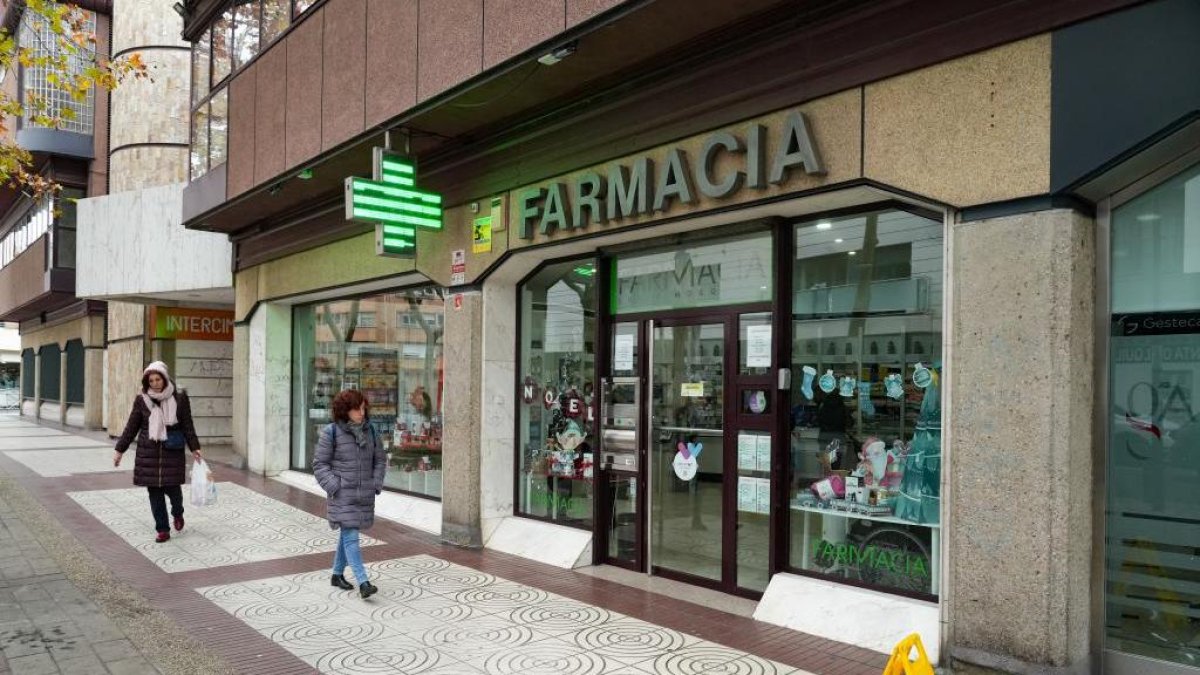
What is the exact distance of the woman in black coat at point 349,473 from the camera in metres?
6.38

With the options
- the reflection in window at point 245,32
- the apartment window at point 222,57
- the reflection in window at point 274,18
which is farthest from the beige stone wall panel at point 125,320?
the reflection in window at point 274,18

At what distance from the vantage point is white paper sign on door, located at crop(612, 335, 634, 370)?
7480 mm

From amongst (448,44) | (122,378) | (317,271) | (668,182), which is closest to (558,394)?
(668,182)

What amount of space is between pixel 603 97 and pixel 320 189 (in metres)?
5.49

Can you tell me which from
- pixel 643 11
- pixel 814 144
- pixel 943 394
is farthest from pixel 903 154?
pixel 643 11

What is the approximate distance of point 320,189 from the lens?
1100 centimetres

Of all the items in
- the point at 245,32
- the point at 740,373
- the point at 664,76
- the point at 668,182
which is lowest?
the point at 740,373

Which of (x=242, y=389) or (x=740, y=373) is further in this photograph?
(x=242, y=389)

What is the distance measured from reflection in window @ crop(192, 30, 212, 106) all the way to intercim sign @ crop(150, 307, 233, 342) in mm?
6617

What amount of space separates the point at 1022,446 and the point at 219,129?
41.6ft

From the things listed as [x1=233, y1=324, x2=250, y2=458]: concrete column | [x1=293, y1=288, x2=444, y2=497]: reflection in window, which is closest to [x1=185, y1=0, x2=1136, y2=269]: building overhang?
[x1=293, y1=288, x2=444, y2=497]: reflection in window

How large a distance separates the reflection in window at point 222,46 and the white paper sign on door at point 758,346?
1028 cm

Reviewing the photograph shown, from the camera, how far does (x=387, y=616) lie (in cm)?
601

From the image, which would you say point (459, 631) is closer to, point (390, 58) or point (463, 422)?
point (463, 422)
